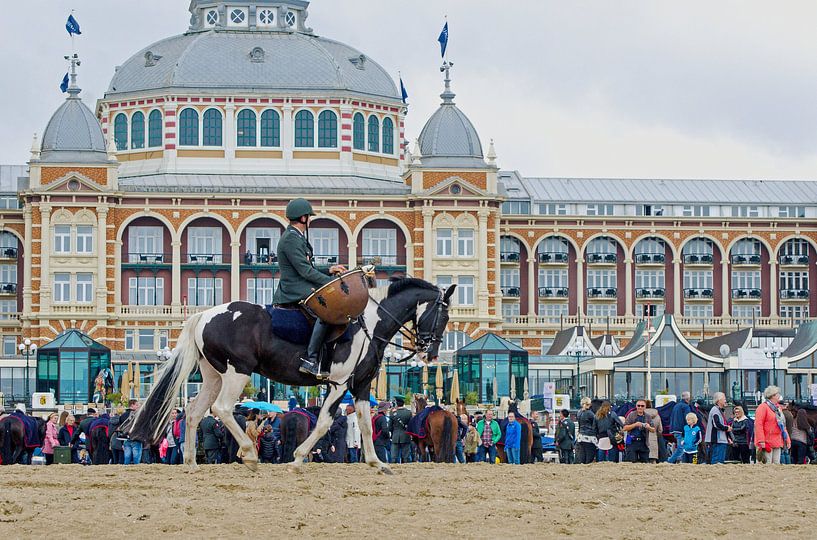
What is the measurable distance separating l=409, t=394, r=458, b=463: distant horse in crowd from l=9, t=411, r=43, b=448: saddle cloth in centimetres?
860

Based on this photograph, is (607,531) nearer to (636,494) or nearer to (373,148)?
(636,494)

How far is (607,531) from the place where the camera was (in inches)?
810

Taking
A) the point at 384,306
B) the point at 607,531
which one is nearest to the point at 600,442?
the point at 384,306

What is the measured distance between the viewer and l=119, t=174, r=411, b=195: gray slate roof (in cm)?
10462

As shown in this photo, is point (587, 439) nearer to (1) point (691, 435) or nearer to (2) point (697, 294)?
(1) point (691, 435)

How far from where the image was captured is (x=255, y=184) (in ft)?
348

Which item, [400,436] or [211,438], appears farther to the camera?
[400,436]

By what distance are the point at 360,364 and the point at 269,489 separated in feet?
12.0

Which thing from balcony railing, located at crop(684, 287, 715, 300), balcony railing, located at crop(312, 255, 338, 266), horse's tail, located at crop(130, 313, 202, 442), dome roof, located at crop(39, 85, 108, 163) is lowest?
horse's tail, located at crop(130, 313, 202, 442)

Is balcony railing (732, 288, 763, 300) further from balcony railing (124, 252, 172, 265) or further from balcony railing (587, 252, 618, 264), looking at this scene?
balcony railing (124, 252, 172, 265)

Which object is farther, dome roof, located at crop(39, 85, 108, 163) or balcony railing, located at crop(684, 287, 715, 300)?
balcony railing, located at crop(684, 287, 715, 300)

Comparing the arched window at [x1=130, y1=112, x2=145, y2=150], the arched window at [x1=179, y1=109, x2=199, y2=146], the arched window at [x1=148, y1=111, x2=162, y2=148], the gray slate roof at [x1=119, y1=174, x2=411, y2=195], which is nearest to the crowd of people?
the gray slate roof at [x1=119, y1=174, x2=411, y2=195]

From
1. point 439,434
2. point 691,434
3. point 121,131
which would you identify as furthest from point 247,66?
point 691,434

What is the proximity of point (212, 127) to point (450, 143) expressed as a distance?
14.3 metres
